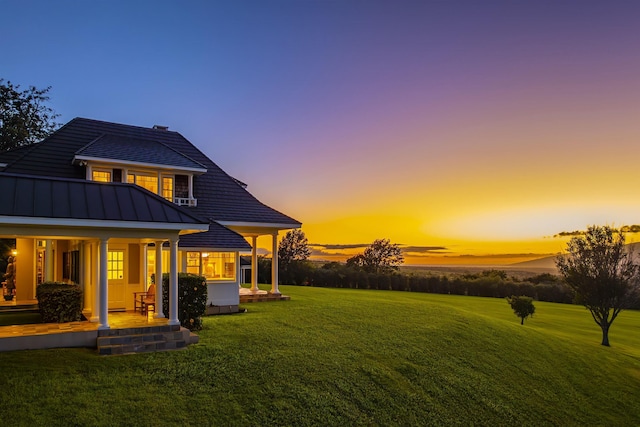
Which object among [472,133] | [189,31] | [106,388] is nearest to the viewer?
Result: [106,388]

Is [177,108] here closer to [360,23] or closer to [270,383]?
[360,23]

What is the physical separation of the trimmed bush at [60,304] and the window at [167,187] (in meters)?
6.24

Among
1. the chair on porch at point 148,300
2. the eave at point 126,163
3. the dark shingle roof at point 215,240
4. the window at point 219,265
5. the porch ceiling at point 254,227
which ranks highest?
the eave at point 126,163

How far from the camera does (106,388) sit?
6.82 meters

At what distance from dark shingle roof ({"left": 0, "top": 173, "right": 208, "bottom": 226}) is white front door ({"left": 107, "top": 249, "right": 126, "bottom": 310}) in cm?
375

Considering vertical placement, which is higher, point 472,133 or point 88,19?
point 88,19

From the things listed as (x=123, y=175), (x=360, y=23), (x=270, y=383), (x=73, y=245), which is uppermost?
(x=360, y=23)

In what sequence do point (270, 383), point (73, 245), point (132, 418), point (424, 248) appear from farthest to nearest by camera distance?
point (424, 248), point (73, 245), point (270, 383), point (132, 418)

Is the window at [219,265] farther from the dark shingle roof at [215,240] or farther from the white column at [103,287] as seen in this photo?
the white column at [103,287]

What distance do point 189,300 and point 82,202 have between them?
157 inches

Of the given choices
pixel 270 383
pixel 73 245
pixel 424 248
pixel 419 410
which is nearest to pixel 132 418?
pixel 270 383

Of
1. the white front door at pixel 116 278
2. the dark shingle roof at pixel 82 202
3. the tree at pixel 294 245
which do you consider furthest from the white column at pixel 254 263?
the tree at pixel 294 245

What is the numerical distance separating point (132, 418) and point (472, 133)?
20510 millimetres

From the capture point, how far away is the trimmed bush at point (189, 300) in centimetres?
1098
